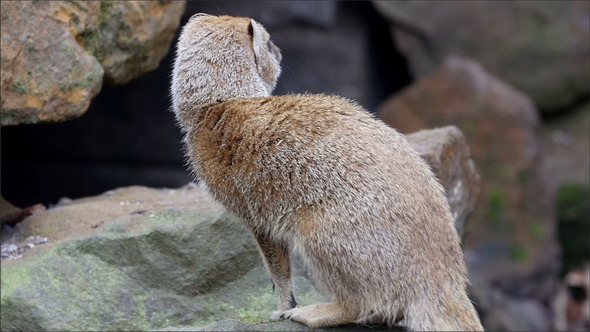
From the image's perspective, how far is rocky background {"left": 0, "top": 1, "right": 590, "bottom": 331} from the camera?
16.5ft

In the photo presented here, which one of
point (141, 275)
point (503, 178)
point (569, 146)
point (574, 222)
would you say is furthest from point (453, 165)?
point (569, 146)

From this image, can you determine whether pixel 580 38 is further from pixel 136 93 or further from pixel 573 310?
pixel 136 93

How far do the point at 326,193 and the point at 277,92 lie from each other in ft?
18.4

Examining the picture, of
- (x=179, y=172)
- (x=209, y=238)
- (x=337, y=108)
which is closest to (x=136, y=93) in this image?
(x=179, y=172)

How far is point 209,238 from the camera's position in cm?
509

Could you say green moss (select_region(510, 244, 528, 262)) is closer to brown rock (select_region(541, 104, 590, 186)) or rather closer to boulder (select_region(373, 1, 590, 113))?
brown rock (select_region(541, 104, 590, 186))

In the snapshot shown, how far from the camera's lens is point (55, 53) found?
18.1 feet

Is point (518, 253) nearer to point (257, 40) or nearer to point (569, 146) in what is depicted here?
point (569, 146)

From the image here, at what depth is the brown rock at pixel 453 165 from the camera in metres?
5.68

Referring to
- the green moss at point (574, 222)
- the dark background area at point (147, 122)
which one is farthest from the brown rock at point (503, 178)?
the dark background area at point (147, 122)

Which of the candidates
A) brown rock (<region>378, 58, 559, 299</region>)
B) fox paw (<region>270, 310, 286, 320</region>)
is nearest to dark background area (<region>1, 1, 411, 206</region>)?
brown rock (<region>378, 58, 559, 299</region>)

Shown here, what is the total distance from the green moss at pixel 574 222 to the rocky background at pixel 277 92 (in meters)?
0.02

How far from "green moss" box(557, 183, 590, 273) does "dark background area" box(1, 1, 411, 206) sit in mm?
2625

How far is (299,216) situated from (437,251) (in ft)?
2.22
